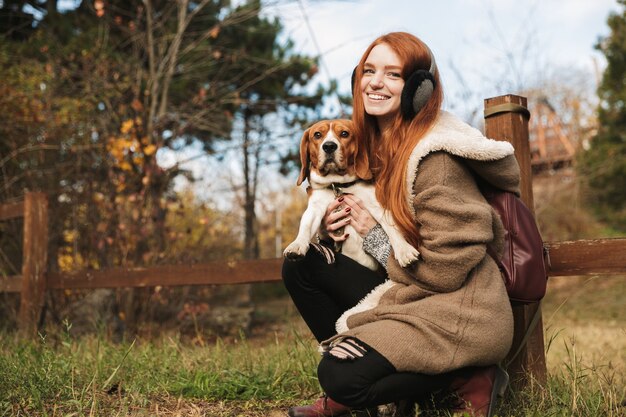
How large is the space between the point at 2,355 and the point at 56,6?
7816mm

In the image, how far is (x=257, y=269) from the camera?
3799mm

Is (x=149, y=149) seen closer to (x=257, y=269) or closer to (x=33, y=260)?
(x=33, y=260)

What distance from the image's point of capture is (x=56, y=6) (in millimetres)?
9359

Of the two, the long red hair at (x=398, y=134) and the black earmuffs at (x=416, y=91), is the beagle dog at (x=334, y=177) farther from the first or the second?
the black earmuffs at (x=416, y=91)

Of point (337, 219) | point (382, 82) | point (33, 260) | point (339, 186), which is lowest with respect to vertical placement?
point (33, 260)

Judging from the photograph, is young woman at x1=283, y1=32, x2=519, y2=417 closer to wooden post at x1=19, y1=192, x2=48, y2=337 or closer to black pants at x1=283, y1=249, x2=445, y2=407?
black pants at x1=283, y1=249, x2=445, y2=407

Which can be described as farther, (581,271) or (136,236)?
(136,236)

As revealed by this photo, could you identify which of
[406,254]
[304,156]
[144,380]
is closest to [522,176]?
[406,254]

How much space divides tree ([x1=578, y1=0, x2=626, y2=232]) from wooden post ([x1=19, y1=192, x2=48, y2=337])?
11.2 m

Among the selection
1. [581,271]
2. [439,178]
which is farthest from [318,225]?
[581,271]

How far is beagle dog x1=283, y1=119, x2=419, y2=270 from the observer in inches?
99.3

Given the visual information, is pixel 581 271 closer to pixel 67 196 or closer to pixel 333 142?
pixel 333 142

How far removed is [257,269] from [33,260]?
7.60 feet

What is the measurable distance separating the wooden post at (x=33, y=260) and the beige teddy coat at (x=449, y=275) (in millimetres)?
3603
